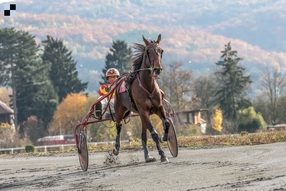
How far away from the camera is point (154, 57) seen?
466 inches

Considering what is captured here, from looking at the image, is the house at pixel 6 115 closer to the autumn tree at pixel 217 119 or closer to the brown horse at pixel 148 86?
the autumn tree at pixel 217 119

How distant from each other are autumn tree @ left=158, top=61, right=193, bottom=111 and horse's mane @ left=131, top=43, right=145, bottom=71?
57481mm

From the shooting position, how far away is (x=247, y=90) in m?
70.6

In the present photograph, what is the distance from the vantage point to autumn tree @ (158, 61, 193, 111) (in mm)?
72375

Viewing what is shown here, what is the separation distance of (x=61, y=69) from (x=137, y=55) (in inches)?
2582

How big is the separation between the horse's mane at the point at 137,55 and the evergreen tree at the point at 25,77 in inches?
2382

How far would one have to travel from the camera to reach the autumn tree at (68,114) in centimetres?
6612

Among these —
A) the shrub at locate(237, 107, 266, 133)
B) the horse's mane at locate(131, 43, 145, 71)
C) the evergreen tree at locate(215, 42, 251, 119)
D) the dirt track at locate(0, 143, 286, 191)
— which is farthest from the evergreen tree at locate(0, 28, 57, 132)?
the horse's mane at locate(131, 43, 145, 71)

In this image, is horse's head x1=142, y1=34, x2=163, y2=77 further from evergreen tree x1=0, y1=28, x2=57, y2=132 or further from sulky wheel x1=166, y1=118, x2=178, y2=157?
evergreen tree x1=0, y1=28, x2=57, y2=132

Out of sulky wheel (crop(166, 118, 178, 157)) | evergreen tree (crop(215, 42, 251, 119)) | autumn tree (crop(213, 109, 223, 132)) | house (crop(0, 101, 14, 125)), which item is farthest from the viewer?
house (crop(0, 101, 14, 125))

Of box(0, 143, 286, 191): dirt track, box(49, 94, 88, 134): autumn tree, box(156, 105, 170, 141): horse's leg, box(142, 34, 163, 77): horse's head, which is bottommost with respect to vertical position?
box(0, 143, 286, 191): dirt track

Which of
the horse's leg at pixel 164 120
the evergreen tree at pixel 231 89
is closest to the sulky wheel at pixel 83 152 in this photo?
the horse's leg at pixel 164 120

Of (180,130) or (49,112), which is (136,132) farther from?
(49,112)

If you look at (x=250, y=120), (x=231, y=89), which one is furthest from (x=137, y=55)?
(x=231, y=89)
